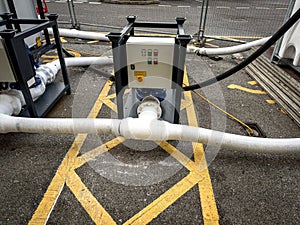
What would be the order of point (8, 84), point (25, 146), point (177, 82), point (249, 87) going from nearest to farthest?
point (177, 82), point (25, 146), point (8, 84), point (249, 87)

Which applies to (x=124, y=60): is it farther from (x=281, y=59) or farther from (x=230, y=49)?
(x=230, y=49)

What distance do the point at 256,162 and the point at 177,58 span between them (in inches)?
56.3

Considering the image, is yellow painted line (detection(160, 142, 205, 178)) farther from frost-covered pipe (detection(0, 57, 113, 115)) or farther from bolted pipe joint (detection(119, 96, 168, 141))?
frost-covered pipe (detection(0, 57, 113, 115))

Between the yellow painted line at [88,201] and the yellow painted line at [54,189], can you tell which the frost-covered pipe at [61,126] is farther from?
the yellow painted line at [88,201]

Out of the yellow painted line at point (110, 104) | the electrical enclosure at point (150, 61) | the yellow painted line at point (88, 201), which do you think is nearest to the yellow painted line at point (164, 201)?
the yellow painted line at point (88, 201)

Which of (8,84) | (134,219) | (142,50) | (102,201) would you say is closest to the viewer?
(134,219)

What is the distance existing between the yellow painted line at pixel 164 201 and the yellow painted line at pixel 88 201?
200 mm

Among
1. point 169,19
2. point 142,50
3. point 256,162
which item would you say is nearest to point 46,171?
point 142,50

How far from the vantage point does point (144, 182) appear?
6.86ft

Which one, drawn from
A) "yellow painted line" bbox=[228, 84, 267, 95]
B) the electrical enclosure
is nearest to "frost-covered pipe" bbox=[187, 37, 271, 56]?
"yellow painted line" bbox=[228, 84, 267, 95]

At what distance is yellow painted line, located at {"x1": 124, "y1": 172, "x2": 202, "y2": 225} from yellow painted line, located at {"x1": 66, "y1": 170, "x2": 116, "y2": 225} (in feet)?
0.66

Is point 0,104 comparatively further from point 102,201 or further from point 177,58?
point 177,58

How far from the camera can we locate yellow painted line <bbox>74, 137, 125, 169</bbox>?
2285 mm

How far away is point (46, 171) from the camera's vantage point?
2.17 meters
